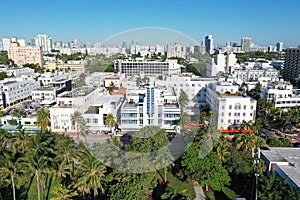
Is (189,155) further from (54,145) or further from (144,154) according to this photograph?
(54,145)

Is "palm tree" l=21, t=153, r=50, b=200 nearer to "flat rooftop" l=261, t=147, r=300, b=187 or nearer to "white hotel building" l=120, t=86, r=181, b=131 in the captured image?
"white hotel building" l=120, t=86, r=181, b=131

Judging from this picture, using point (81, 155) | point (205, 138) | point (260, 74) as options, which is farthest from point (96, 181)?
A: point (260, 74)

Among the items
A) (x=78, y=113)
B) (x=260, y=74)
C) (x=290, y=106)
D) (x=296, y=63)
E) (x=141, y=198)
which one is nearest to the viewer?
(x=141, y=198)

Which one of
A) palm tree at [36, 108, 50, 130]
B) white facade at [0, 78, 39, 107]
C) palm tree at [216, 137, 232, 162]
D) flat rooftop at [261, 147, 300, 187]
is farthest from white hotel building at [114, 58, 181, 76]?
flat rooftop at [261, 147, 300, 187]

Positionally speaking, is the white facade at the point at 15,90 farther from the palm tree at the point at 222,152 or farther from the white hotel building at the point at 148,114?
the palm tree at the point at 222,152

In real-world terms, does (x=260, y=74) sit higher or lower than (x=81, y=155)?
higher
